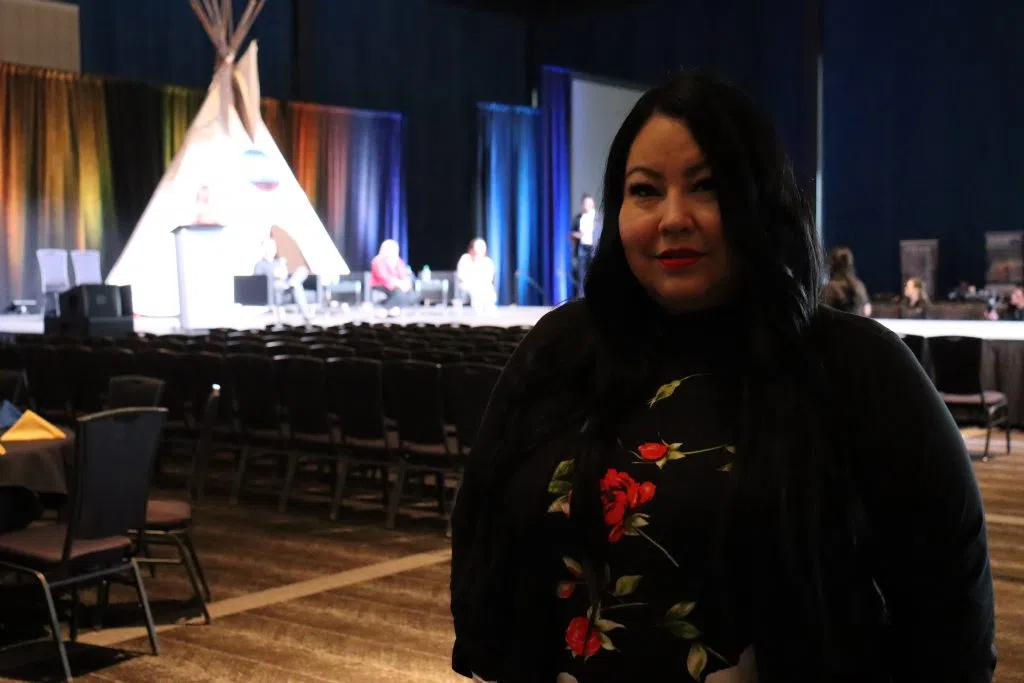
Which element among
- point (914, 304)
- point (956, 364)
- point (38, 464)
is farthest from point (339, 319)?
point (38, 464)

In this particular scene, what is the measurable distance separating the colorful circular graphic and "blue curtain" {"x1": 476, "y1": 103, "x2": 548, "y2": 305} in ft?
Answer: 15.4

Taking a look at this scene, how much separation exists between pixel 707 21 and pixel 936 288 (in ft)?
18.8

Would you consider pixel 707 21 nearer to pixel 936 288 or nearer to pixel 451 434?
pixel 936 288

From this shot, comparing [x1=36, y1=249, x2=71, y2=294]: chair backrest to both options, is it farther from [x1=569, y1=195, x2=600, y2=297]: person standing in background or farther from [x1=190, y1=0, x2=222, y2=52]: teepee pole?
[x1=569, y1=195, x2=600, y2=297]: person standing in background

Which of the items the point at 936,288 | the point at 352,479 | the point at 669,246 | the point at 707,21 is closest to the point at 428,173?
the point at 707,21

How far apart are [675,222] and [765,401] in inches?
8.1

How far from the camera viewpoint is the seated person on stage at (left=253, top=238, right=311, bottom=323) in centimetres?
1477

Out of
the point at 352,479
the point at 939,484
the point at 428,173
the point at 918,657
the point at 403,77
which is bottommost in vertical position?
the point at 352,479

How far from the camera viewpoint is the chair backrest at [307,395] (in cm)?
652

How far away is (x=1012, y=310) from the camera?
13.5 meters

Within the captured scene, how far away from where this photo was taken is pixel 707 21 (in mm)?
19688

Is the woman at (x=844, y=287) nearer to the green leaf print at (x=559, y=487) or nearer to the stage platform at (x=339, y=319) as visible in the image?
the stage platform at (x=339, y=319)

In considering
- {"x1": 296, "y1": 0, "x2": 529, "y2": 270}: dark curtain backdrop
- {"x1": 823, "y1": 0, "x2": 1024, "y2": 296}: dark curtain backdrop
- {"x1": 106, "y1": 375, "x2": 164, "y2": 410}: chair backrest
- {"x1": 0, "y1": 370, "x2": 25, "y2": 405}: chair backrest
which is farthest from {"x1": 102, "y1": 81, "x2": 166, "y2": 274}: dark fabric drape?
{"x1": 106, "y1": 375, "x2": 164, "y2": 410}: chair backrest

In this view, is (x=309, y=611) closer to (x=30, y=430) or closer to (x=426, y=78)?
(x=30, y=430)
